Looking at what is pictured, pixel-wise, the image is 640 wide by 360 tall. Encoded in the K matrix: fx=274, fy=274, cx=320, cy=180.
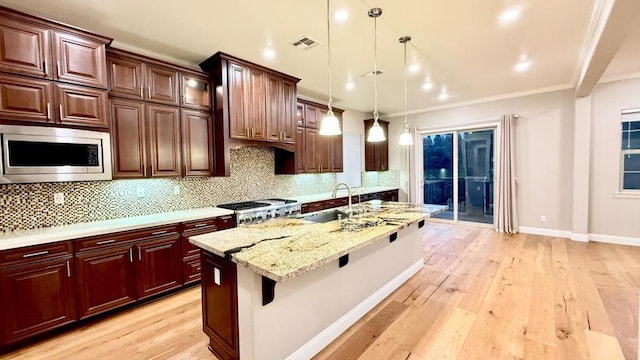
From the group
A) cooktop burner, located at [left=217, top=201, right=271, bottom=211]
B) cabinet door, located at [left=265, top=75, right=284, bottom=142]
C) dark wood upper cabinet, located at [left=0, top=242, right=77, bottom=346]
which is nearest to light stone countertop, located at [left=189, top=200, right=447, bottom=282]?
cooktop burner, located at [left=217, top=201, right=271, bottom=211]

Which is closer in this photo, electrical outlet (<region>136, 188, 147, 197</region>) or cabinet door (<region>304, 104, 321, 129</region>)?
electrical outlet (<region>136, 188, 147, 197</region>)

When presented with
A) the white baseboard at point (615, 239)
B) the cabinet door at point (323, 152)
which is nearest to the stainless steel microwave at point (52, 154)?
the cabinet door at point (323, 152)

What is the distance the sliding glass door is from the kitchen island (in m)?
4.33

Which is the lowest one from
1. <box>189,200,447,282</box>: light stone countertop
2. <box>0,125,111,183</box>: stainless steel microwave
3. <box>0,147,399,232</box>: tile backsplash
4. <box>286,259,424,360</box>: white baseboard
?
<box>286,259,424,360</box>: white baseboard

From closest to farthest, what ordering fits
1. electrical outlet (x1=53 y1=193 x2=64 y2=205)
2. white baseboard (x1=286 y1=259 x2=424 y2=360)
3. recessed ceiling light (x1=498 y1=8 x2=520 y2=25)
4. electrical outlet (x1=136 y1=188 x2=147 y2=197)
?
white baseboard (x1=286 y1=259 x2=424 y2=360) → recessed ceiling light (x1=498 y1=8 x2=520 y2=25) → electrical outlet (x1=53 y1=193 x2=64 y2=205) → electrical outlet (x1=136 y1=188 x2=147 y2=197)

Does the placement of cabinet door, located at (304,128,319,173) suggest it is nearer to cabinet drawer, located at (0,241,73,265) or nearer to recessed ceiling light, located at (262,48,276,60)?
recessed ceiling light, located at (262,48,276,60)

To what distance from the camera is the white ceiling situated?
239cm

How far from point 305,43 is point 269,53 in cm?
56

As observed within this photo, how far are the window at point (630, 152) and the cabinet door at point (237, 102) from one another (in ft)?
20.0

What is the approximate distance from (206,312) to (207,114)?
245 cm

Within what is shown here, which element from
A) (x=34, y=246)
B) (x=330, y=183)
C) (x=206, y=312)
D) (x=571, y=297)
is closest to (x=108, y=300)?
(x=34, y=246)

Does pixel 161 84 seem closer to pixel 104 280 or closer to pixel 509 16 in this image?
pixel 104 280

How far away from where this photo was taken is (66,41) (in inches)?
95.7

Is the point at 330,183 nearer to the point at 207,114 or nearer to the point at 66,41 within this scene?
the point at 207,114
